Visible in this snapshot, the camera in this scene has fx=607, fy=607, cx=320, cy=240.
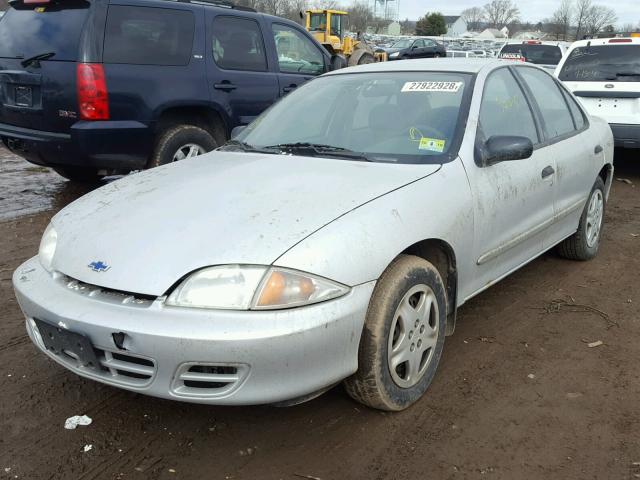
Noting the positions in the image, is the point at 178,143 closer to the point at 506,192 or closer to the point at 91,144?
the point at 91,144

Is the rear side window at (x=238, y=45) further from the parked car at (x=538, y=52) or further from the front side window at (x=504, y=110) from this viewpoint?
the parked car at (x=538, y=52)

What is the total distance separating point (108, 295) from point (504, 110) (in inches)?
99.2

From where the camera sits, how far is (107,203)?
2891mm

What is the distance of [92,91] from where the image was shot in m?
5.21

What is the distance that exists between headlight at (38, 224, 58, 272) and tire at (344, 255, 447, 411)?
1.40 m

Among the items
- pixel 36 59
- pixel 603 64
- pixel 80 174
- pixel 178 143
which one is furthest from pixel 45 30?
pixel 603 64

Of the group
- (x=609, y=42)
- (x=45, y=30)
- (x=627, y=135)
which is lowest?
(x=627, y=135)

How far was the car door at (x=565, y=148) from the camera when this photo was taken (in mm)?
3980

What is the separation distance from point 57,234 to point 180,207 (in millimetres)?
588

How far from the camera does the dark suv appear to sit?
17.3 feet

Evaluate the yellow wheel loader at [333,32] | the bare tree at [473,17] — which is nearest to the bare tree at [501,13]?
the bare tree at [473,17]

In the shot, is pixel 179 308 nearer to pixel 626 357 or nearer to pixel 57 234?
pixel 57 234

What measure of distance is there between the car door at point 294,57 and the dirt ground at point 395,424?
4.35 m

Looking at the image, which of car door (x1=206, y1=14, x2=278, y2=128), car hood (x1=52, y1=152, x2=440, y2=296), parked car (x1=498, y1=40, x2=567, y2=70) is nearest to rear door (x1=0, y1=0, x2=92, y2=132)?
car door (x1=206, y1=14, x2=278, y2=128)
